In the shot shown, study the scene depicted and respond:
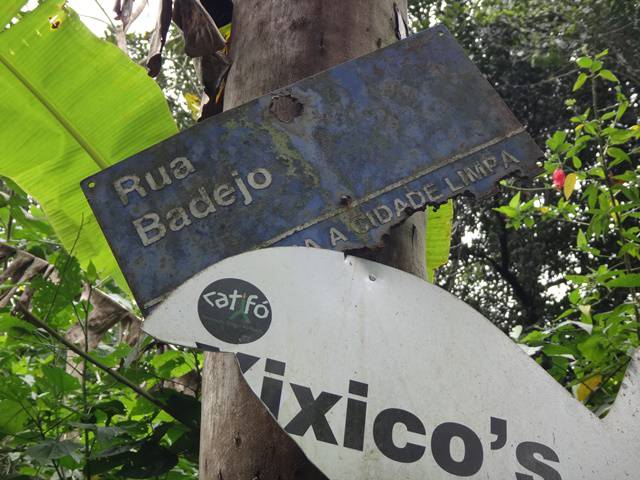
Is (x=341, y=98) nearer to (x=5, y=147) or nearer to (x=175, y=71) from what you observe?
(x=5, y=147)

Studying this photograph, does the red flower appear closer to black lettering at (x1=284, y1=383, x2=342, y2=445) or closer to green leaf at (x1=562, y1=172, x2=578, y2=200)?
green leaf at (x1=562, y1=172, x2=578, y2=200)

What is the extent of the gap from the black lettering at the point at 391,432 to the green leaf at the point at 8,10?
1445 mm

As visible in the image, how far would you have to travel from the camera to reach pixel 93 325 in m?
1.93

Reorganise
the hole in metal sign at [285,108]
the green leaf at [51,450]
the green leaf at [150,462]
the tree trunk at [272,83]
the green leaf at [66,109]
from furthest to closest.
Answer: the green leaf at [66,109] < the green leaf at [150,462] < the green leaf at [51,450] < the hole in metal sign at [285,108] < the tree trunk at [272,83]

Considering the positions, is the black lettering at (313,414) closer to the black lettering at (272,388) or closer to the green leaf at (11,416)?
the black lettering at (272,388)

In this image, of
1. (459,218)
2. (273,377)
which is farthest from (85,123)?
A: (459,218)

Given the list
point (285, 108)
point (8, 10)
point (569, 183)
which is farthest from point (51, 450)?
point (569, 183)

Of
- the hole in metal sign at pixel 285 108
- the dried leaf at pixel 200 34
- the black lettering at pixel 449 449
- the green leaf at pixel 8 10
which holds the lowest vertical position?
the black lettering at pixel 449 449

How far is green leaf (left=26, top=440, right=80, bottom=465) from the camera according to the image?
1257mm

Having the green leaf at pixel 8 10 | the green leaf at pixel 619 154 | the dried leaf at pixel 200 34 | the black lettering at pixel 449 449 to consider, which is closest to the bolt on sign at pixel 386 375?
the black lettering at pixel 449 449

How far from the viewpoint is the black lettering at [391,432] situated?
0.86 meters

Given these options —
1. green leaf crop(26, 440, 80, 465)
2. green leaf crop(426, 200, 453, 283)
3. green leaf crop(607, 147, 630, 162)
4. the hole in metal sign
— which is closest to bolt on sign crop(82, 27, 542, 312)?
the hole in metal sign

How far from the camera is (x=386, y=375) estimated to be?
899 mm

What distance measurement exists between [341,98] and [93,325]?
1105 millimetres
